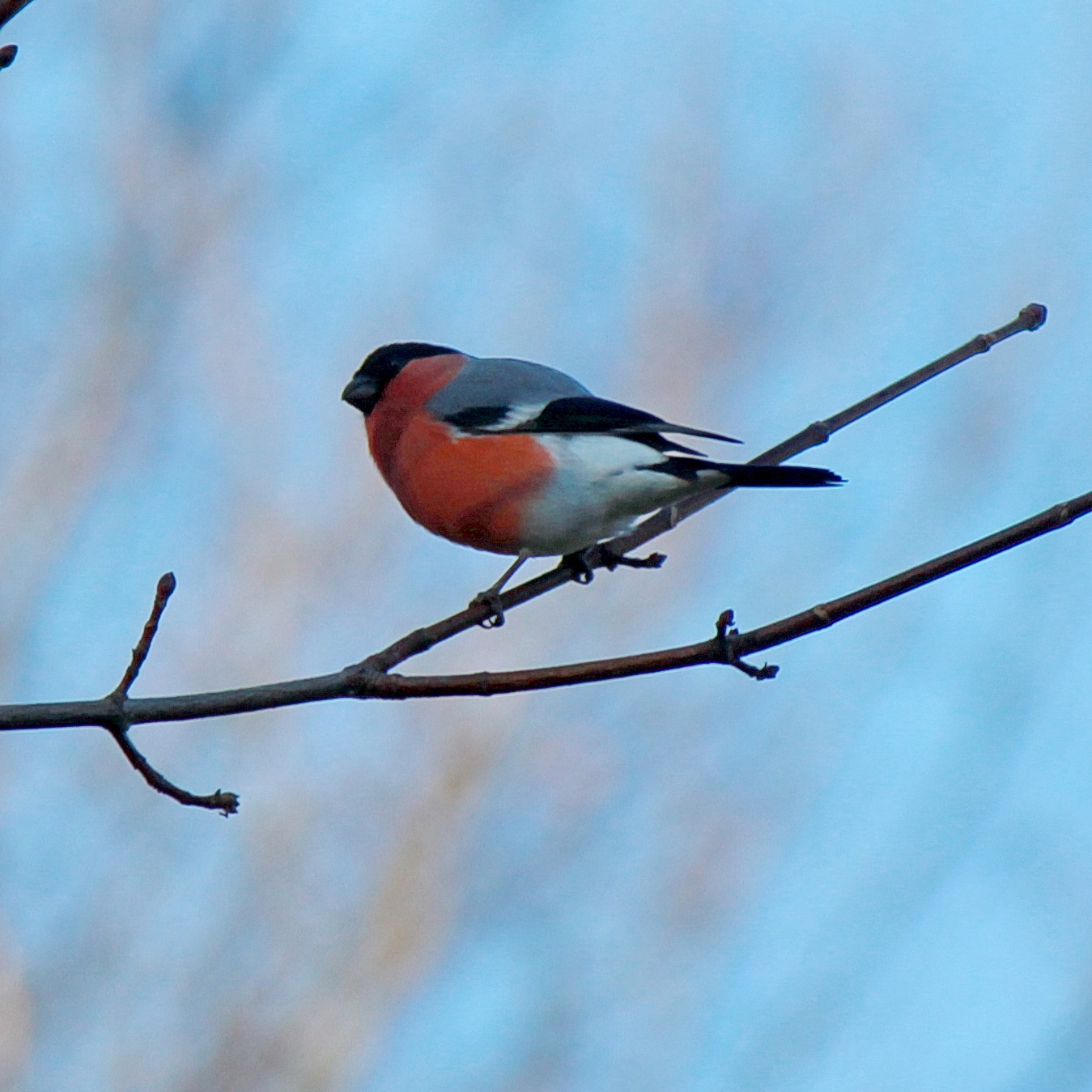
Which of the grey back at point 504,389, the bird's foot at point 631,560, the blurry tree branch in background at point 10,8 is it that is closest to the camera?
the blurry tree branch in background at point 10,8

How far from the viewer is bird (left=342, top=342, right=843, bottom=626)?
3.06 m

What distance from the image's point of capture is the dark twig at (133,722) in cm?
193

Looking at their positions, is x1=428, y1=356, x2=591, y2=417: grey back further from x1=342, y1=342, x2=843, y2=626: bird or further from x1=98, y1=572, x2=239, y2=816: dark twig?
x1=98, y1=572, x2=239, y2=816: dark twig

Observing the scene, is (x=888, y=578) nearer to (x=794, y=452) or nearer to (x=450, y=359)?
(x=794, y=452)

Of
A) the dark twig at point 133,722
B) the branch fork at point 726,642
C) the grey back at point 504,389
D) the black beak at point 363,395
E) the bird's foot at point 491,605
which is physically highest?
the black beak at point 363,395

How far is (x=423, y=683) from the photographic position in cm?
197

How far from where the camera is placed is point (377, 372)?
3973 millimetres

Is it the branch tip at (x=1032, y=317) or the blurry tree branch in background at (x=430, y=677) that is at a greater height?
the branch tip at (x=1032, y=317)

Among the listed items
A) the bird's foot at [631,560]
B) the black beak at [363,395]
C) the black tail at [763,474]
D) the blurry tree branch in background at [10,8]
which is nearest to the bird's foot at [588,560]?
the bird's foot at [631,560]

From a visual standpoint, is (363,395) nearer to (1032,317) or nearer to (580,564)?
(580,564)

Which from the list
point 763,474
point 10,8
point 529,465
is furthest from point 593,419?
point 10,8

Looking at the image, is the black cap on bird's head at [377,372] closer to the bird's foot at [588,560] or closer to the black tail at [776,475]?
the bird's foot at [588,560]

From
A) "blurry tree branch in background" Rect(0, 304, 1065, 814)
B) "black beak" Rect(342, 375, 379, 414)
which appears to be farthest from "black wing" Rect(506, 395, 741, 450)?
"blurry tree branch in background" Rect(0, 304, 1065, 814)

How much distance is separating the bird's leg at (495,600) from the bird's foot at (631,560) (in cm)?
18
